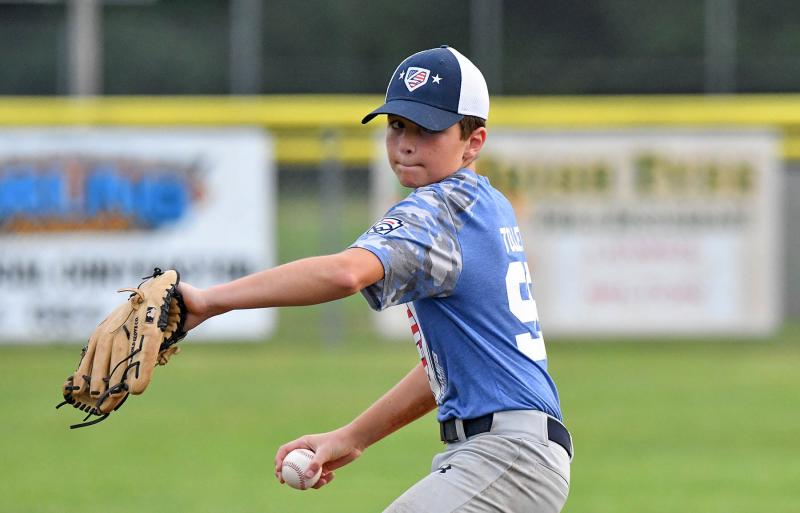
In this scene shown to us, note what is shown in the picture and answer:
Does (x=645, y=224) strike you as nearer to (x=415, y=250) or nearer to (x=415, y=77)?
(x=415, y=77)

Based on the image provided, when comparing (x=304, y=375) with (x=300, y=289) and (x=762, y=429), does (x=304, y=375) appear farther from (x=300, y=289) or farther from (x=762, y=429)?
(x=300, y=289)

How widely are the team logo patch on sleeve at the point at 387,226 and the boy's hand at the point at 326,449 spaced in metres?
0.87

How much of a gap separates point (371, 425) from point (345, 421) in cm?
595

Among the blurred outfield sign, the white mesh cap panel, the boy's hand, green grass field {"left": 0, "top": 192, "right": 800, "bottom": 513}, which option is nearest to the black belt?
the boy's hand

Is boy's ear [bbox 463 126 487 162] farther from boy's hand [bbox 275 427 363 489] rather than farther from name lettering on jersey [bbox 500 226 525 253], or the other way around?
boy's hand [bbox 275 427 363 489]

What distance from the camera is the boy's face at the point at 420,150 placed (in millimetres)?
3916

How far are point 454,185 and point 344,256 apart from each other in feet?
1.74

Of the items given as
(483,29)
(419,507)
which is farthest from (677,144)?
(419,507)

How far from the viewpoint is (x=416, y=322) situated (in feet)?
13.2

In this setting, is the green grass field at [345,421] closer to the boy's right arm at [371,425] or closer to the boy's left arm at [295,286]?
the boy's right arm at [371,425]

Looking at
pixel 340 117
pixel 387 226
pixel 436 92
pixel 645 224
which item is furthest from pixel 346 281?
pixel 340 117

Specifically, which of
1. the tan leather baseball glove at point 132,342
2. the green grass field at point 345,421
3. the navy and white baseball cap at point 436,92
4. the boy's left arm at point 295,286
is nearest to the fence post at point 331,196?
the green grass field at point 345,421

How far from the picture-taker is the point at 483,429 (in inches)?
154

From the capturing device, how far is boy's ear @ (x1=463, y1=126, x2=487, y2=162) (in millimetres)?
4023
